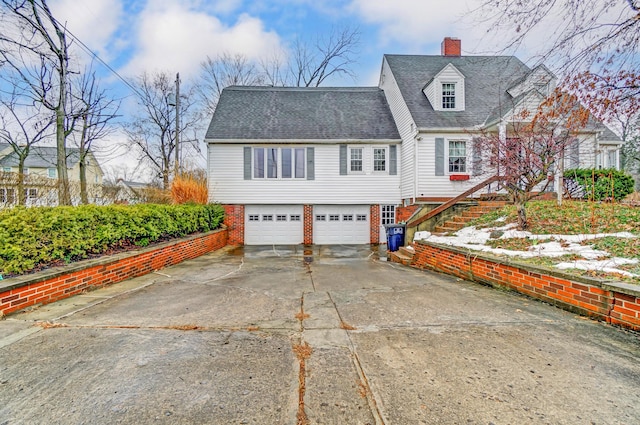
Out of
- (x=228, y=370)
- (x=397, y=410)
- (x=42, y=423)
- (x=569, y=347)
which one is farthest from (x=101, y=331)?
(x=569, y=347)

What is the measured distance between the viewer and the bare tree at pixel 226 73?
81.1ft

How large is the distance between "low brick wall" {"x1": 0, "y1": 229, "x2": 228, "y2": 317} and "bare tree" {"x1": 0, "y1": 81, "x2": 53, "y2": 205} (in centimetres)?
723

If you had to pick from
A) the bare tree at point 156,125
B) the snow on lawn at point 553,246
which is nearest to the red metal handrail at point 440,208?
the snow on lawn at point 553,246

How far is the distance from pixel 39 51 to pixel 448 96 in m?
13.9

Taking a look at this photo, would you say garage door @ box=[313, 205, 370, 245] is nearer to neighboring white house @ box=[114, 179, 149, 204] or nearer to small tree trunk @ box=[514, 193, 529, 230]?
small tree trunk @ box=[514, 193, 529, 230]

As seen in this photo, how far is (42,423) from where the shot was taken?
1.96m

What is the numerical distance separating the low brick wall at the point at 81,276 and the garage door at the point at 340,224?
673cm

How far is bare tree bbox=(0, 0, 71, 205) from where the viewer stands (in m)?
8.06

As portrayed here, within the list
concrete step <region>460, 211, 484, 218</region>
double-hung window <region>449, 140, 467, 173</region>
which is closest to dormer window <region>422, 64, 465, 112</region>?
double-hung window <region>449, 140, 467, 173</region>

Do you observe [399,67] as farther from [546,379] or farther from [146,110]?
[146,110]

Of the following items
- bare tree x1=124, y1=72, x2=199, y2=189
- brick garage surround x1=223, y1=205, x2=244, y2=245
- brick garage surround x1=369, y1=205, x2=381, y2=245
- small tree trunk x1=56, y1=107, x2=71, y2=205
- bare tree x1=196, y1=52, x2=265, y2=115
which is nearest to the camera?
small tree trunk x1=56, y1=107, x2=71, y2=205

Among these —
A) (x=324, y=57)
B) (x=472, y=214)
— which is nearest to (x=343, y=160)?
(x=472, y=214)

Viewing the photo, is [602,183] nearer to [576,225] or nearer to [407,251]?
[576,225]

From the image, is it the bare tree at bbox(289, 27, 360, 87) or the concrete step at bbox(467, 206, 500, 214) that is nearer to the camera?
the concrete step at bbox(467, 206, 500, 214)
